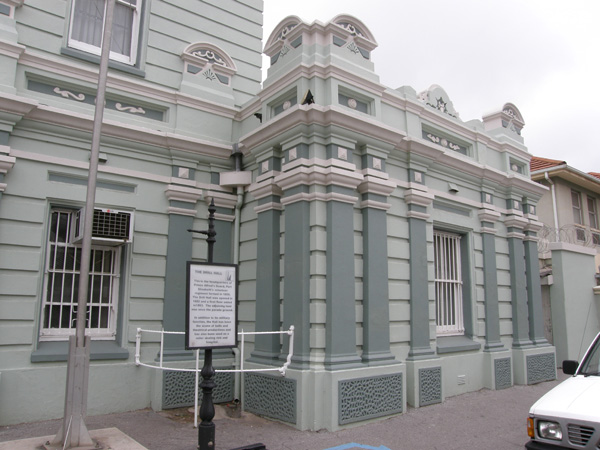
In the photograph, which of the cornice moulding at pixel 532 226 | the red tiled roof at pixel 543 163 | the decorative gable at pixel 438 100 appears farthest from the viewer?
the red tiled roof at pixel 543 163

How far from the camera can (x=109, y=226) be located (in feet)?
25.6

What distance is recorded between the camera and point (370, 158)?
26.9 feet

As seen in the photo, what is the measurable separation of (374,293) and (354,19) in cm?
457

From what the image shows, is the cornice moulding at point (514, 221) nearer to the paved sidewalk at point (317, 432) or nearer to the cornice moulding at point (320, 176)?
the paved sidewalk at point (317, 432)

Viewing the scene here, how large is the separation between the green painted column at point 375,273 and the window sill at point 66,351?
3.86m

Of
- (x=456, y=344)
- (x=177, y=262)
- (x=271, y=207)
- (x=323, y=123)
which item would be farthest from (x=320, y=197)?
(x=456, y=344)

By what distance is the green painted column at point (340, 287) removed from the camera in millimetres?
7117

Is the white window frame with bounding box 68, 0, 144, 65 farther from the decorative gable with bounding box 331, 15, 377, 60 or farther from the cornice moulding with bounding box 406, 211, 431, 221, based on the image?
the cornice moulding with bounding box 406, 211, 431, 221

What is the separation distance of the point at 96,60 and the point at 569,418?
28.1 feet

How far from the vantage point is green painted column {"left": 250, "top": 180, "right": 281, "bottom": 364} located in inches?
305

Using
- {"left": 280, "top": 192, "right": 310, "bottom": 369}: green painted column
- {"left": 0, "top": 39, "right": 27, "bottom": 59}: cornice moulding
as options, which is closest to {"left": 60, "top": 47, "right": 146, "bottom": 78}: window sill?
{"left": 0, "top": 39, "right": 27, "bottom": 59}: cornice moulding

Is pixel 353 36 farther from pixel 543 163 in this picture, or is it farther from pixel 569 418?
pixel 543 163

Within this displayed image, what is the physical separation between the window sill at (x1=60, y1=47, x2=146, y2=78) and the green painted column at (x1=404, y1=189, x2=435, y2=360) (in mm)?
5336

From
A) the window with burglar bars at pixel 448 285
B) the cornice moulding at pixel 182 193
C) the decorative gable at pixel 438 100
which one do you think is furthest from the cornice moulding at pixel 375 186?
the cornice moulding at pixel 182 193
